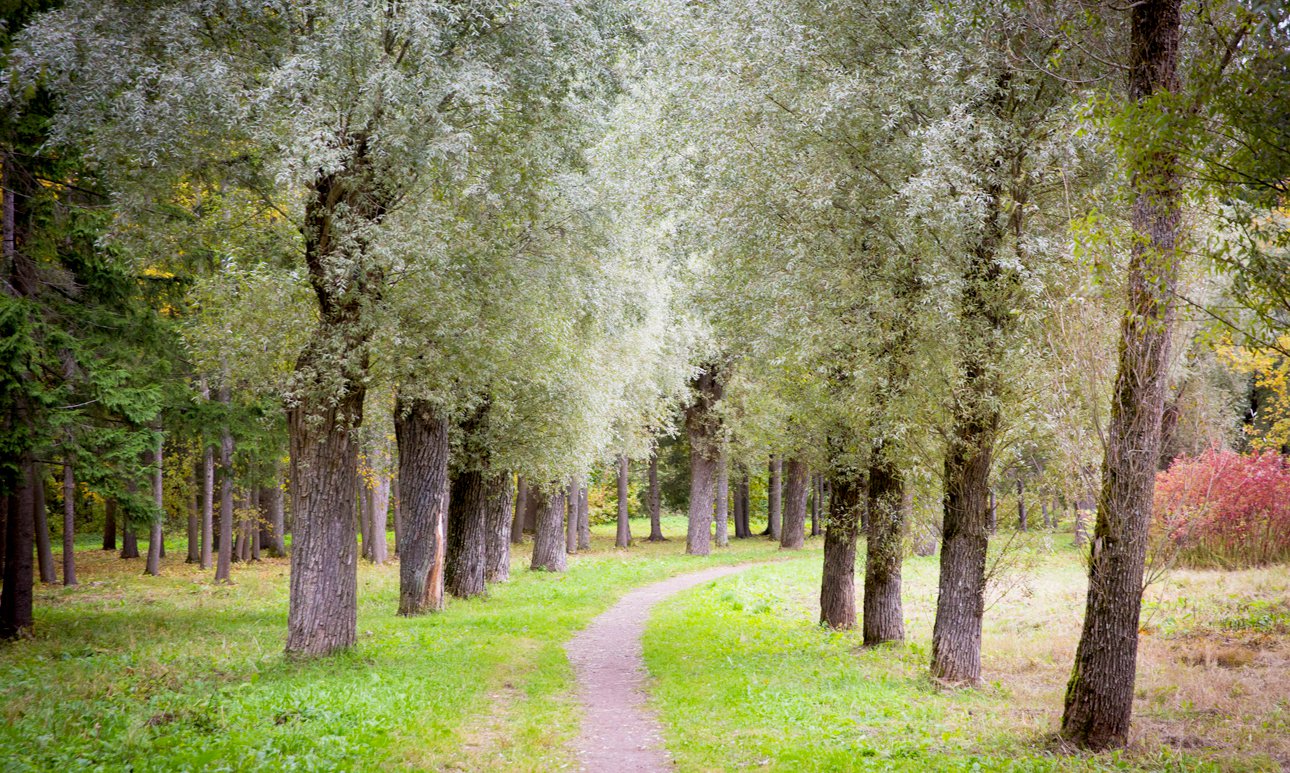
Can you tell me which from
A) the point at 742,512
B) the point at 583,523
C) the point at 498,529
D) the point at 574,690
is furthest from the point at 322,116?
the point at 742,512

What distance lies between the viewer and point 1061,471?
10.6m

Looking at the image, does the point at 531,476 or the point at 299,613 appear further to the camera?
the point at 531,476

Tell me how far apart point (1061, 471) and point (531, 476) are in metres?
13.2

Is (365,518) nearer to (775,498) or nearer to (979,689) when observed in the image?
(775,498)

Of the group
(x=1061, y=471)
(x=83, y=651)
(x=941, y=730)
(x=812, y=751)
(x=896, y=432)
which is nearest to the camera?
(x=812, y=751)

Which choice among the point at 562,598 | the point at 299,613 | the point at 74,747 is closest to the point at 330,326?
the point at 299,613

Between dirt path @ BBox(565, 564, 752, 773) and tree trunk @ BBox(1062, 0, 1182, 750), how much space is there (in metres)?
4.00

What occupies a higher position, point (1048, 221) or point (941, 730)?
point (1048, 221)

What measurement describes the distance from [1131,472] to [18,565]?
52.9ft

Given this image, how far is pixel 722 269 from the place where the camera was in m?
14.8

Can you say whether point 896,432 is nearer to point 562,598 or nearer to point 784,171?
point 784,171

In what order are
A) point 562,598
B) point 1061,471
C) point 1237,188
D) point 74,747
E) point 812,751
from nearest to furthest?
point 1237,188 < point 74,747 < point 812,751 < point 1061,471 < point 562,598

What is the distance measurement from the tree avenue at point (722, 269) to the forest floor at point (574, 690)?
14cm

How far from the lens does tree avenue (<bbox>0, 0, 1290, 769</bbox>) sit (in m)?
7.89
